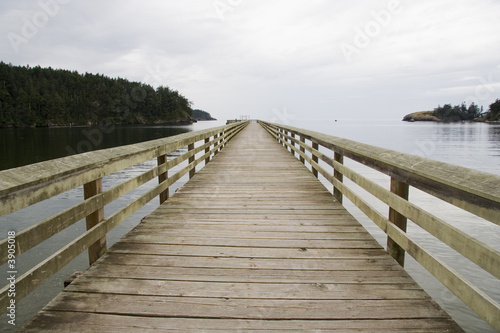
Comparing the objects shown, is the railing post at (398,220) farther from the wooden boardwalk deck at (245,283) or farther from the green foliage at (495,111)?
the green foliage at (495,111)

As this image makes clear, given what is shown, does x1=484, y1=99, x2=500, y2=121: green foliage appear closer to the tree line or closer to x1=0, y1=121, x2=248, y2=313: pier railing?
the tree line

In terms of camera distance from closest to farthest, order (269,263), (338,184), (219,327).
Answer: (219,327), (269,263), (338,184)

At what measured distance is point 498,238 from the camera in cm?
777

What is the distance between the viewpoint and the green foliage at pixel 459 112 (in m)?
178

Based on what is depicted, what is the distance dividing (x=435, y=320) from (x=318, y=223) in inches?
79.7

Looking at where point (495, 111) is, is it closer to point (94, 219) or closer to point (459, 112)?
point (459, 112)

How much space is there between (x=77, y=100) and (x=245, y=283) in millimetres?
129306

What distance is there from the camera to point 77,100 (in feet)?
375

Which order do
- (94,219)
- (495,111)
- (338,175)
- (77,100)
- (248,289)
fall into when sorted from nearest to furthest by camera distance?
1. (248,289)
2. (94,219)
3. (338,175)
4. (77,100)
5. (495,111)

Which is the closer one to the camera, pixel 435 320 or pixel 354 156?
pixel 435 320

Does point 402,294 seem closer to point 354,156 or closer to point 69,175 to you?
point 354,156

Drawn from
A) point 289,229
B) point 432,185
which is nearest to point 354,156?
point 289,229

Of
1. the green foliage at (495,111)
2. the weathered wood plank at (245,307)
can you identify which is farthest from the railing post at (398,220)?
the green foliage at (495,111)

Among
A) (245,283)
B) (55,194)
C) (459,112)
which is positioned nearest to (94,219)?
(55,194)
